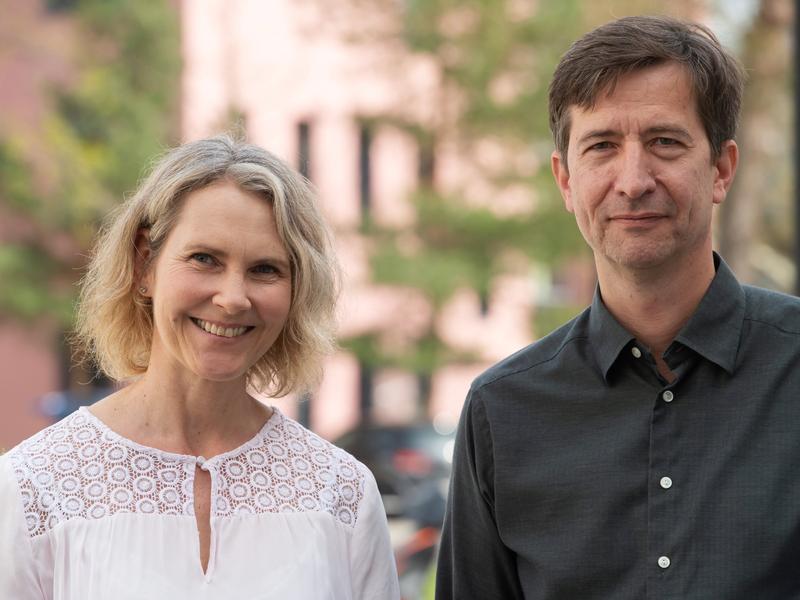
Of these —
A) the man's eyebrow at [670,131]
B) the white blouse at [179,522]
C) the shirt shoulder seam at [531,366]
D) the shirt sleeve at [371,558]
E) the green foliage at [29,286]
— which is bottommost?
the green foliage at [29,286]

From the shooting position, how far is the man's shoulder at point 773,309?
338cm

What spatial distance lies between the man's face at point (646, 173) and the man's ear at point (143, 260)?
3.73ft

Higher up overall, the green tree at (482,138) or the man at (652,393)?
the man at (652,393)

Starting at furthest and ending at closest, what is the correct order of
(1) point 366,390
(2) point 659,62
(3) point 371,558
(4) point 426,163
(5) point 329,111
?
1. (1) point 366,390
2. (5) point 329,111
3. (4) point 426,163
4. (3) point 371,558
5. (2) point 659,62

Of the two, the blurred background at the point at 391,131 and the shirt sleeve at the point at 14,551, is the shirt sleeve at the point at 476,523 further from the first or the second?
the blurred background at the point at 391,131

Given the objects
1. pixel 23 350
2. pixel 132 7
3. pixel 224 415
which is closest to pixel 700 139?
pixel 224 415

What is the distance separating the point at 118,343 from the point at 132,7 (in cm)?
1698

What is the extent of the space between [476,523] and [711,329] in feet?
2.62

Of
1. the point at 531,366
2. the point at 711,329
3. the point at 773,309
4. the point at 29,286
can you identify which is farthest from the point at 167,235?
the point at 29,286

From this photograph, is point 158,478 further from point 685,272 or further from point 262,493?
point 685,272

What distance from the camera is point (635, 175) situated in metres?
3.29

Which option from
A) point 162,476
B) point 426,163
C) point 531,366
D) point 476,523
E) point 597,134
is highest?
point 597,134

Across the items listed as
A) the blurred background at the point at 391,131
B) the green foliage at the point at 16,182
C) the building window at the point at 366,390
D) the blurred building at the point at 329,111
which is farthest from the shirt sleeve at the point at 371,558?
the building window at the point at 366,390

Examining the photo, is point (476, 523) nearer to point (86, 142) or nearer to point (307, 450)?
point (307, 450)
